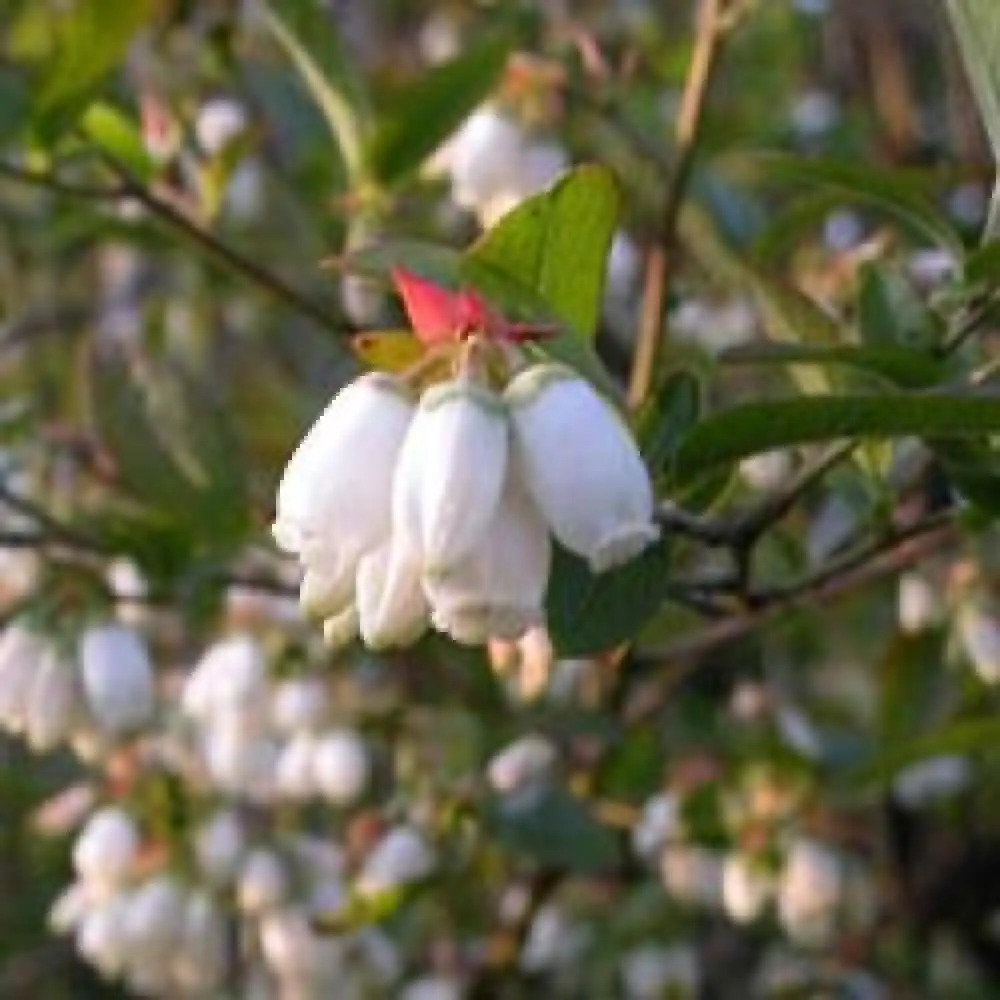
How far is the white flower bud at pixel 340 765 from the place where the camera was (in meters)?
2.07

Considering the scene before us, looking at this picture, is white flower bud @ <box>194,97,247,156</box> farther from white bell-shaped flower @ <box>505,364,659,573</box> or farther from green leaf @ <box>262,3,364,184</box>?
white bell-shaped flower @ <box>505,364,659,573</box>

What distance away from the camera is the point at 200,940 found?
208cm

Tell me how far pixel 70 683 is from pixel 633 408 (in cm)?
66

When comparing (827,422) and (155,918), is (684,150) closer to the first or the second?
(827,422)

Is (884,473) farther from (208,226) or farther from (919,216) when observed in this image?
(208,226)

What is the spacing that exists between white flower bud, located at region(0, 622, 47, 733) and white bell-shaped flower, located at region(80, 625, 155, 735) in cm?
3

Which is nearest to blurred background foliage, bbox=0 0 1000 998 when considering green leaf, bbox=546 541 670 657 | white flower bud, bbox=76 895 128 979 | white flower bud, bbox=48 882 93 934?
green leaf, bbox=546 541 670 657

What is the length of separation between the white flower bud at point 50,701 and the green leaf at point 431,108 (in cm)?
36

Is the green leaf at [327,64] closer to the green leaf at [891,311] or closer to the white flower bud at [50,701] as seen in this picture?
the white flower bud at [50,701]

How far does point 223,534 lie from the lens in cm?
175

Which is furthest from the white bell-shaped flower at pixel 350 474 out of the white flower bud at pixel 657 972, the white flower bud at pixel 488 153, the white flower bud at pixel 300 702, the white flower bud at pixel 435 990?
the white flower bud at pixel 657 972

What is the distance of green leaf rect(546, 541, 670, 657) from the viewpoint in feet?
3.29

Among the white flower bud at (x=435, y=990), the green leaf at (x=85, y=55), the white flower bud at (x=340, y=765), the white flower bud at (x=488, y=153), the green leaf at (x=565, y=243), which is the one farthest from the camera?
the white flower bud at (x=435, y=990)

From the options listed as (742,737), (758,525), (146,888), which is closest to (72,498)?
(146,888)
